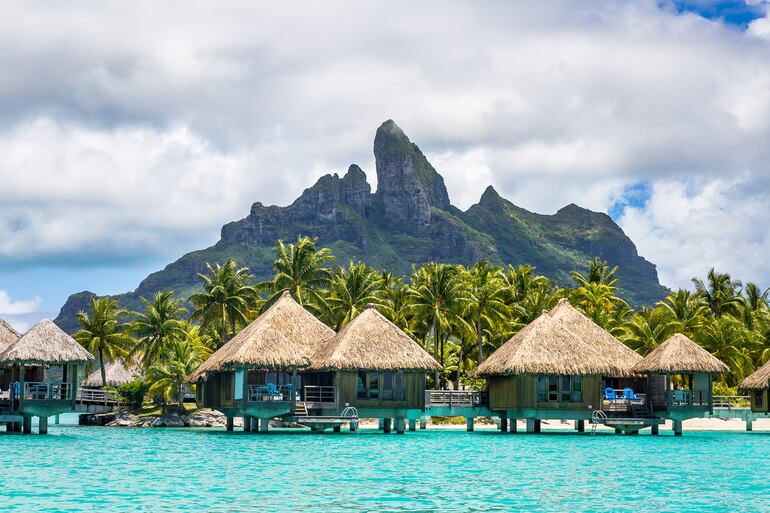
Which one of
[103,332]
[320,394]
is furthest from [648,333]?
[103,332]

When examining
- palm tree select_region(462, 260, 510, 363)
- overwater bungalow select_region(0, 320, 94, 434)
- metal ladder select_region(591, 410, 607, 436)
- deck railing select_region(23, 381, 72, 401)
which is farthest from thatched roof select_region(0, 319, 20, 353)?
palm tree select_region(462, 260, 510, 363)

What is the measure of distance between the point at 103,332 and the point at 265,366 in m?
29.2

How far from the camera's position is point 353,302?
195 feet

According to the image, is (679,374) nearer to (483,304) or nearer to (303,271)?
(483,304)

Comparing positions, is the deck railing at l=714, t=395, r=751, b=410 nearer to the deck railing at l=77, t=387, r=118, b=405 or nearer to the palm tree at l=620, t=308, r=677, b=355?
the palm tree at l=620, t=308, r=677, b=355

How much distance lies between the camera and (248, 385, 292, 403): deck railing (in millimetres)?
43031

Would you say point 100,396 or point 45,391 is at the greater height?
point 45,391

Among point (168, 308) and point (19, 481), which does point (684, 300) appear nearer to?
point (168, 308)

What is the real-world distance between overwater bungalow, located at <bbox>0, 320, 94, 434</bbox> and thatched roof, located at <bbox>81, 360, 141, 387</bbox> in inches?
1062

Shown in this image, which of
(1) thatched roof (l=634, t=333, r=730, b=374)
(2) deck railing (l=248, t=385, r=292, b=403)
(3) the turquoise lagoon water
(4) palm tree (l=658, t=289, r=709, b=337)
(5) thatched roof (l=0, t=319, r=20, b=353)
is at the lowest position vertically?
(3) the turquoise lagoon water

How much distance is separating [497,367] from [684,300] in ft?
91.0

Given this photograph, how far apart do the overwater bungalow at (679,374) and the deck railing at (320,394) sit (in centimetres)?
1325

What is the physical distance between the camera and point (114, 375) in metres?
70.6

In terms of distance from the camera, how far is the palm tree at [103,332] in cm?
6750
